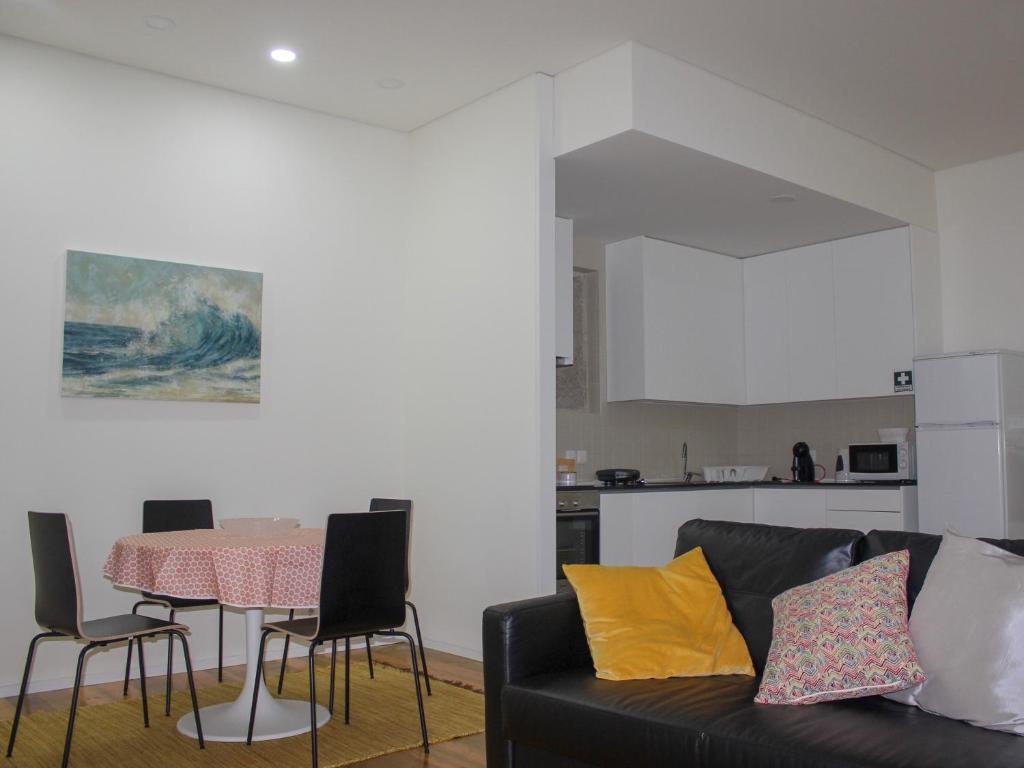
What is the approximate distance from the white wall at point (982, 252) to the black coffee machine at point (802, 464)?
1147mm

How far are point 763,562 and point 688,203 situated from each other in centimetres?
315

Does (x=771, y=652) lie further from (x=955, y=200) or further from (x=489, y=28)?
(x=955, y=200)

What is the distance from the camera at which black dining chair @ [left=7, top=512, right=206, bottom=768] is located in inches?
126

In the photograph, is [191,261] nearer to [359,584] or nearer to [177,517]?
[177,517]

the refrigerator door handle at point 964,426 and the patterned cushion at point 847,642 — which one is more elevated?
the refrigerator door handle at point 964,426

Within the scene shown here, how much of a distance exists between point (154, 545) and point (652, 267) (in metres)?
3.94

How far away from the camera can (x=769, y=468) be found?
708cm

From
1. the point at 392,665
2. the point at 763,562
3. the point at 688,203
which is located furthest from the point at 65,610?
the point at 688,203

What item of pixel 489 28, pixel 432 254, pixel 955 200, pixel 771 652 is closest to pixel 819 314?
pixel 955 200

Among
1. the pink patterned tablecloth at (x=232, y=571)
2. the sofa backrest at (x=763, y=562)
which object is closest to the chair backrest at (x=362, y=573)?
the pink patterned tablecloth at (x=232, y=571)

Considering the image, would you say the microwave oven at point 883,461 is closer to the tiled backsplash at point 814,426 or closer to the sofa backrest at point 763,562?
the tiled backsplash at point 814,426

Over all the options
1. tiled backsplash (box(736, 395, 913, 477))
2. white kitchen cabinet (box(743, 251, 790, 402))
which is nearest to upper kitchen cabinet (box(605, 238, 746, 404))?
white kitchen cabinet (box(743, 251, 790, 402))

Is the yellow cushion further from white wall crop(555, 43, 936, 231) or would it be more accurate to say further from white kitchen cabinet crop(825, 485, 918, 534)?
white kitchen cabinet crop(825, 485, 918, 534)

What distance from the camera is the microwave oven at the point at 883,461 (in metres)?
5.88
